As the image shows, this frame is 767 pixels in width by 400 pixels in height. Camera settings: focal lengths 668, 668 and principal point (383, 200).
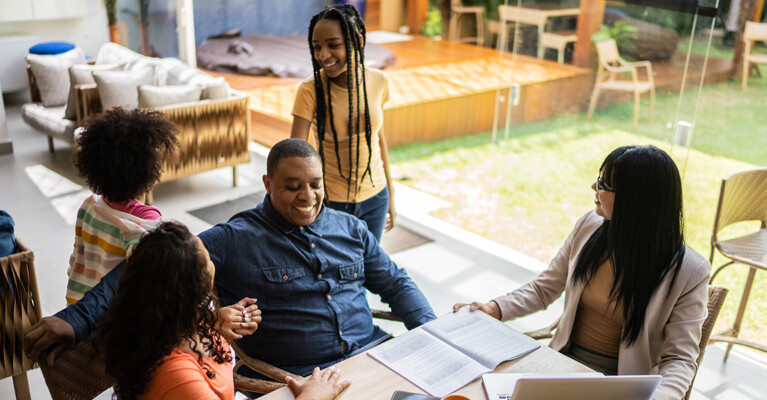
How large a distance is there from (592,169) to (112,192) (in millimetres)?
2807

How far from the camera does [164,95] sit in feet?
15.5

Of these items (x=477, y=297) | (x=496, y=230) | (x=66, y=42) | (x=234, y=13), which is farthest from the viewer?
(x=234, y=13)

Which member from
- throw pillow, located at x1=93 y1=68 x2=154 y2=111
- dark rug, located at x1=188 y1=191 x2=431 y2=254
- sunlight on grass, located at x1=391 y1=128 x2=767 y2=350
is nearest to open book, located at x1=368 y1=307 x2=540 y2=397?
sunlight on grass, located at x1=391 y1=128 x2=767 y2=350

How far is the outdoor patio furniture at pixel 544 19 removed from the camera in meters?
3.84

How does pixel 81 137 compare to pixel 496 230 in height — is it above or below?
above

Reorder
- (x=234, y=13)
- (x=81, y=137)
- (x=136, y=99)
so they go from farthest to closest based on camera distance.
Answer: (x=234, y=13)
(x=136, y=99)
(x=81, y=137)

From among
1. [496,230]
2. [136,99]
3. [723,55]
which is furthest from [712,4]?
[136,99]

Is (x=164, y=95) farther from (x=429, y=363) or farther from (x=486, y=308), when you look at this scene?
(x=429, y=363)

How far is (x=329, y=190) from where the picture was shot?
2826 mm

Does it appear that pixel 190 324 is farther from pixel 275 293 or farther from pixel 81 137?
pixel 81 137

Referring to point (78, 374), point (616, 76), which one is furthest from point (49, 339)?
point (616, 76)

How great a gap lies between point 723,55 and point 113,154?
8.88 feet

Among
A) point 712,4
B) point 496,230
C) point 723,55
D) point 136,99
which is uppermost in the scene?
point 712,4

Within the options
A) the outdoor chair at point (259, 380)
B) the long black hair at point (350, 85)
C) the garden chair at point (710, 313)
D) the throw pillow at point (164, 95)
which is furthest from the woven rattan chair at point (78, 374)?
the throw pillow at point (164, 95)
